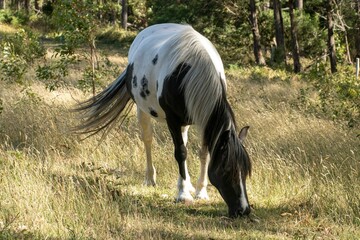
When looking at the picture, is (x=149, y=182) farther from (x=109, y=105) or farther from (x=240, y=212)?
(x=240, y=212)

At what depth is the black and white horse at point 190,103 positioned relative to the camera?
4.79m

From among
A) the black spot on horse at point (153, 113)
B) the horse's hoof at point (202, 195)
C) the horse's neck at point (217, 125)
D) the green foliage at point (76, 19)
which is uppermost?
the green foliage at point (76, 19)

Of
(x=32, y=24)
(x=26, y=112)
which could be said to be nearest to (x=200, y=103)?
(x=26, y=112)

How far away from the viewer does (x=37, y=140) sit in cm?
757

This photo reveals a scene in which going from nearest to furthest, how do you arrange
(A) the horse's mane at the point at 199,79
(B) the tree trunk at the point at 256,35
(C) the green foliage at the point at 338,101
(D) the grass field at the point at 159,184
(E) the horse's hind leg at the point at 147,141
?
1. (D) the grass field at the point at 159,184
2. (A) the horse's mane at the point at 199,79
3. (E) the horse's hind leg at the point at 147,141
4. (C) the green foliage at the point at 338,101
5. (B) the tree trunk at the point at 256,35

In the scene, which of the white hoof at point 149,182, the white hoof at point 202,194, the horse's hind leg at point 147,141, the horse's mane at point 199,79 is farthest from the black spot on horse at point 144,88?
the white hoof at point 202,194

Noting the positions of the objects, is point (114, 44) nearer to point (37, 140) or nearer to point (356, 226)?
point (37, 140)

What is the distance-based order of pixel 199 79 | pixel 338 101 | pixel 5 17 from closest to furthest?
pixel 199 79 < pixel 338 101 < pixel 5 17

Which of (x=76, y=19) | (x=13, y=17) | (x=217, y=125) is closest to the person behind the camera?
(x=217, y=125)

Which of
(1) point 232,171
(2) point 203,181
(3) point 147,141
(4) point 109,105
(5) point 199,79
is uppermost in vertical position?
(5) point 199,79

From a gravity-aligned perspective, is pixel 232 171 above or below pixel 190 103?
below

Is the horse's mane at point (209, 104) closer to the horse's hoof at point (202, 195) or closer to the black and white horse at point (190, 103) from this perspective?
the black and white horse at point (190, 103)

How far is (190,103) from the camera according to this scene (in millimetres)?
5109

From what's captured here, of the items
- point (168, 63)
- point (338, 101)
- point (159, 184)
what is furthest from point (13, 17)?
point (168, 63)
